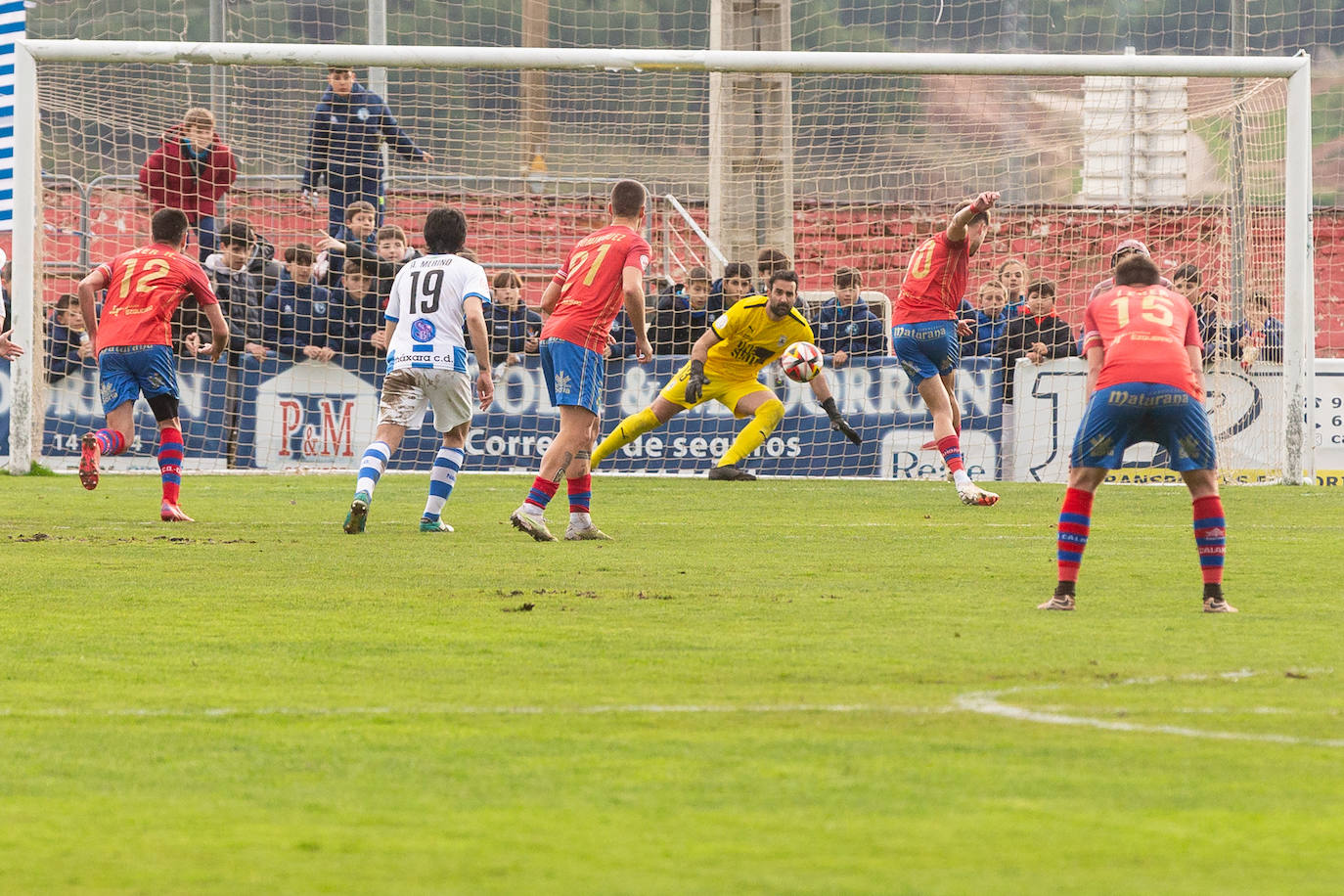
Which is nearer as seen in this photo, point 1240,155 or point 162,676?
point 162,676

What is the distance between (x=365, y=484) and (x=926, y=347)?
15.8ft

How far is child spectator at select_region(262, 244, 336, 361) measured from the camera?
55.6 feet

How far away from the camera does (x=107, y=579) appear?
26.5 ft

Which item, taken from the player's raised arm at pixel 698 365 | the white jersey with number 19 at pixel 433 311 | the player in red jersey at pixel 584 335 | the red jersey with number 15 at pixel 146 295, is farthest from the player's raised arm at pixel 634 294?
the player's raised arm at pixel 698 365

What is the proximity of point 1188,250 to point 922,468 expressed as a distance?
3.95 meters

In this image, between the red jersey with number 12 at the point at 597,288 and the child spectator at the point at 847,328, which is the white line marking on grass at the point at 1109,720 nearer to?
the red jersey with number 12 at the point at 597,288

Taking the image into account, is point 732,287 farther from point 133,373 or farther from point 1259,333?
point 133,373

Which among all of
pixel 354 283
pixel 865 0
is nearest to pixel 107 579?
pixel 354 283

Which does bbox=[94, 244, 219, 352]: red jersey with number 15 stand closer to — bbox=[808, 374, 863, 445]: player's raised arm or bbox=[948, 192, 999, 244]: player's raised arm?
bbox=[948, 192, 999, 244]: player's raised arm

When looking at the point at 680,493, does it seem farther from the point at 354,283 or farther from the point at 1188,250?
the point at 1188,250

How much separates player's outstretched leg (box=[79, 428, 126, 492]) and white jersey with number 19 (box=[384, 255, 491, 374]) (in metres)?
2.07

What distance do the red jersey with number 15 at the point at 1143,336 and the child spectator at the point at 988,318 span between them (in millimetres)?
9803

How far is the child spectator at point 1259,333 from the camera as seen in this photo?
1689 centimetres

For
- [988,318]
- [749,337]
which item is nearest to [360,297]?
[749,337]
